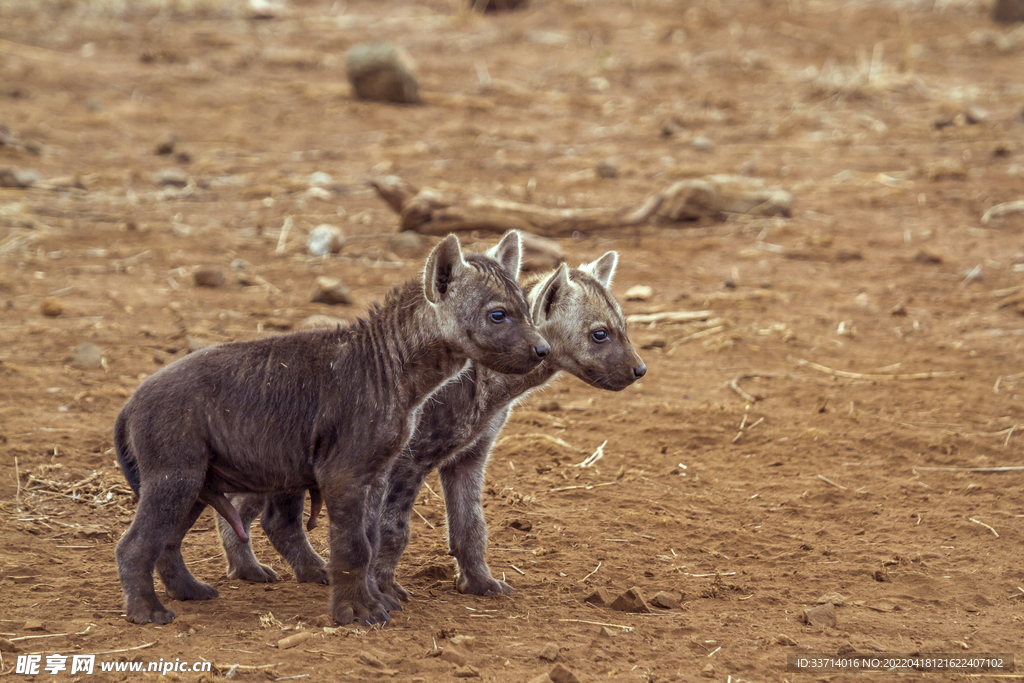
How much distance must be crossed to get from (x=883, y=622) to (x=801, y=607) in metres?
0.35

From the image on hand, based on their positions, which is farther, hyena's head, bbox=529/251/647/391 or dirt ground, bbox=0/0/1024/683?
hyena's head, bbox=529/251/647/391

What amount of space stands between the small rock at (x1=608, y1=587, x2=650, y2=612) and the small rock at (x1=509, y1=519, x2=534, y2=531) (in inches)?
40.0

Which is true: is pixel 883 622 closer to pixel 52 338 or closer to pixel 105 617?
pixel 105 617

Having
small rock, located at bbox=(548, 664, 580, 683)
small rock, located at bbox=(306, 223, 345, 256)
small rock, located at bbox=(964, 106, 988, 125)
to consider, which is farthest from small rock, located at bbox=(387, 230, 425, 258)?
small rock, located at bbox=(964, 106, 988, 125)

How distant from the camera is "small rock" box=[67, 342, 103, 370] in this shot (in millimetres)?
7082

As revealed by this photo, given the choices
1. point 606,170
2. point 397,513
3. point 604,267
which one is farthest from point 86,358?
point 606,170

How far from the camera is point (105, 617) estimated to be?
169 inches

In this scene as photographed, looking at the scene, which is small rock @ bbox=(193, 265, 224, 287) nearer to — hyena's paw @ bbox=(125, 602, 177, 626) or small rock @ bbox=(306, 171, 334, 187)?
small rock @ bbox=(306, 171, 334, 187)

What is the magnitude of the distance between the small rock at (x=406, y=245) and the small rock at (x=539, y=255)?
3.59ft

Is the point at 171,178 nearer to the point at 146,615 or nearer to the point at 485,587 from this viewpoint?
the point at 485,587

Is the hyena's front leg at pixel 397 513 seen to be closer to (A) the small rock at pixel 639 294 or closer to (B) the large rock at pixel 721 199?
(A) the small rock at pixel 639 294

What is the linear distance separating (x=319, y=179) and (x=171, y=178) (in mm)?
1604

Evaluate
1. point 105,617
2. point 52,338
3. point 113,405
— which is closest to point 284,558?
point 105,617

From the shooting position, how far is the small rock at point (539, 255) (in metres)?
8.96
